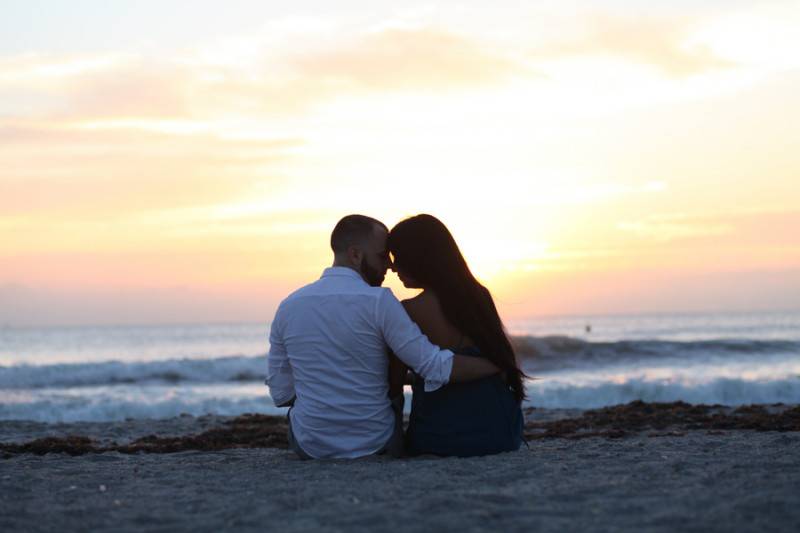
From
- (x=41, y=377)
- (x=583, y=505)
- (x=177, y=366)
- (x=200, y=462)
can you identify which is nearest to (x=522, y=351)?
(x=177, y=366)

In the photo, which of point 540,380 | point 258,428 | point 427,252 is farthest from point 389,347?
point 540,380

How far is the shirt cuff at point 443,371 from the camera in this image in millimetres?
4996

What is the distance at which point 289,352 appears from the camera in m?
5.25

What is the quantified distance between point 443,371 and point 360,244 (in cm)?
87

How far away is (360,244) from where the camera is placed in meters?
5.12

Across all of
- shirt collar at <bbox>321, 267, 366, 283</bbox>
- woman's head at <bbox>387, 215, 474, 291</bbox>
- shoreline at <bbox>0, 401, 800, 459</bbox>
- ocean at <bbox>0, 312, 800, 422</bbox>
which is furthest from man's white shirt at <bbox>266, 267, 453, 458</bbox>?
ocean at <bbox>0, 312, 800, 422</bbox>

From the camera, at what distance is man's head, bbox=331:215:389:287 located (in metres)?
5.10

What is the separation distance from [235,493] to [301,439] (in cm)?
104

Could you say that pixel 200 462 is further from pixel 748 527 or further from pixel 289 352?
pixel 748 527

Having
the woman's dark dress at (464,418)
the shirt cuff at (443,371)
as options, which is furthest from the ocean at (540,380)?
the shirt cuff at (443,371)

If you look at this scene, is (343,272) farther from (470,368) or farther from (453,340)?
(470,368)

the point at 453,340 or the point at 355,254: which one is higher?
the point at 355,254

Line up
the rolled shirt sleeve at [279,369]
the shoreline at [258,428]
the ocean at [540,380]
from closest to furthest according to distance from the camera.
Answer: the rolled shirt sleeve at [279,369]
the shoreline at [258,428]
the ocean at [540,380]

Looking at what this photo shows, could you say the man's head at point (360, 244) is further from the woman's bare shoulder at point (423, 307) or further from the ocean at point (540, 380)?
the ocean at point (540, 380)
